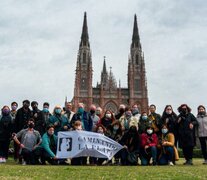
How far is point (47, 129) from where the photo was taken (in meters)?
10.7

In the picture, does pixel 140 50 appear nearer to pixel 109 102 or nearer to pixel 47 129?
pixel 109 102

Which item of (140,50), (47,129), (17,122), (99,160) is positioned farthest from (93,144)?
(140,50)

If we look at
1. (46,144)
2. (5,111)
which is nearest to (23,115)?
(5,111)

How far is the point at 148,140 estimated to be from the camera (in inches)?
408

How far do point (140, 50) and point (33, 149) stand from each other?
7985cm

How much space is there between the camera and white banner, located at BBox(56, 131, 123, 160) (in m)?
9.97

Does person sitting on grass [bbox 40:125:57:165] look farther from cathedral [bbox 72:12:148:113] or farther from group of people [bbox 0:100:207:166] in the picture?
cathedral [bbox 72:12:148:113]

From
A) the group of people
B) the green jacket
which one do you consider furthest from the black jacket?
the green jacket

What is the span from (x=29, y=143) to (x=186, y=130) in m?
5.15

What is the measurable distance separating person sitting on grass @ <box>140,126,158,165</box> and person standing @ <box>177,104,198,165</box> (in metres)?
1.01

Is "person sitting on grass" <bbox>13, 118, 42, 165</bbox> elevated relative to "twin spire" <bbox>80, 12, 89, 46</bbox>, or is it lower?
lower

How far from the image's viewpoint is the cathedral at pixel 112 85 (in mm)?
83000

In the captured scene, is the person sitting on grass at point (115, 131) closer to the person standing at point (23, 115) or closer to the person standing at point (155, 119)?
the person standing at point (155, 119)

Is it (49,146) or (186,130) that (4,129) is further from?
(186,130)
